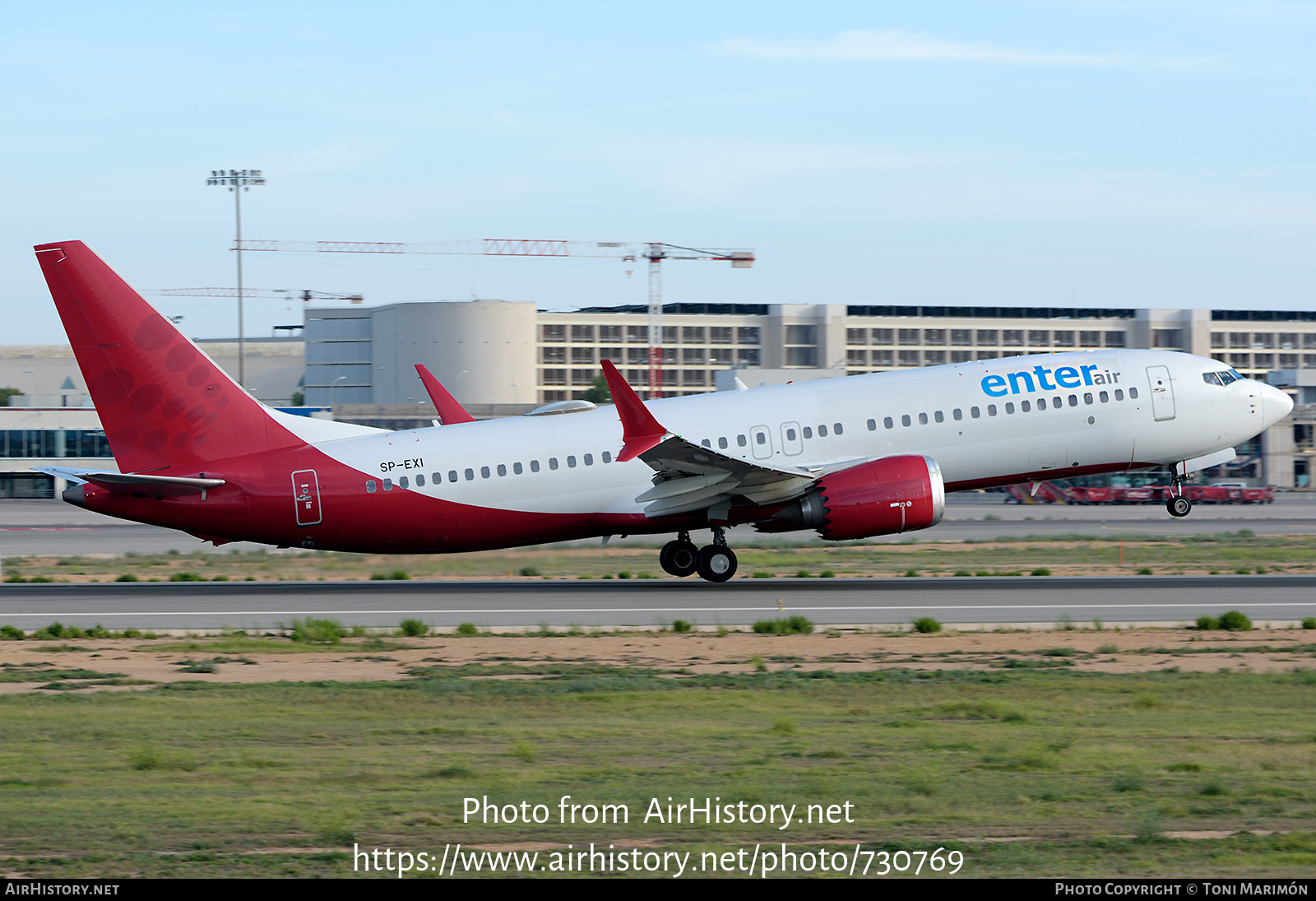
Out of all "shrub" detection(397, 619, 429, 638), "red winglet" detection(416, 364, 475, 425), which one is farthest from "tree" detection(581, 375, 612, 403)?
"shrub" detection(397, 619, 429, 638)

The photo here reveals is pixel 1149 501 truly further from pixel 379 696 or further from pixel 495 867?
pixel 495 867

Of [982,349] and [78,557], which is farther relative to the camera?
[982,349]

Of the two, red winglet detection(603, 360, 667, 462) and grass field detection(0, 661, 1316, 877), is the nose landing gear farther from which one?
grass field detection(0, 661, 1316, 877)

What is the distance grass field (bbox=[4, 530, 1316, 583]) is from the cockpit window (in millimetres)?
5613

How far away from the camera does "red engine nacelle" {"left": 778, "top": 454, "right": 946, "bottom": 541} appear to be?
28.8m

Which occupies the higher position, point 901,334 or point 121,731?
point 901,334

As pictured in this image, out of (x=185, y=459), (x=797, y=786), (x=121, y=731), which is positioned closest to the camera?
(x=797, y=786)

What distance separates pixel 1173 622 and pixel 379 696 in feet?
51.7

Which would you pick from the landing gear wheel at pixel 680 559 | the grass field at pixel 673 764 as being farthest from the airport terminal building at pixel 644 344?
the grass field at pixel 673 764

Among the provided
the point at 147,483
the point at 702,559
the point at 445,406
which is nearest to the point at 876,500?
the point at 702,559

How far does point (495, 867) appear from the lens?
9445 millimetres

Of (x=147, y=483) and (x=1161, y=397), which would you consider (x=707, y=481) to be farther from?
(x=147, y=483)

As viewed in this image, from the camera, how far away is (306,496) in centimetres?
2908

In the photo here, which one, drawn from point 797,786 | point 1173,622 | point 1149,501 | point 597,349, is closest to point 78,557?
point 1173,622
